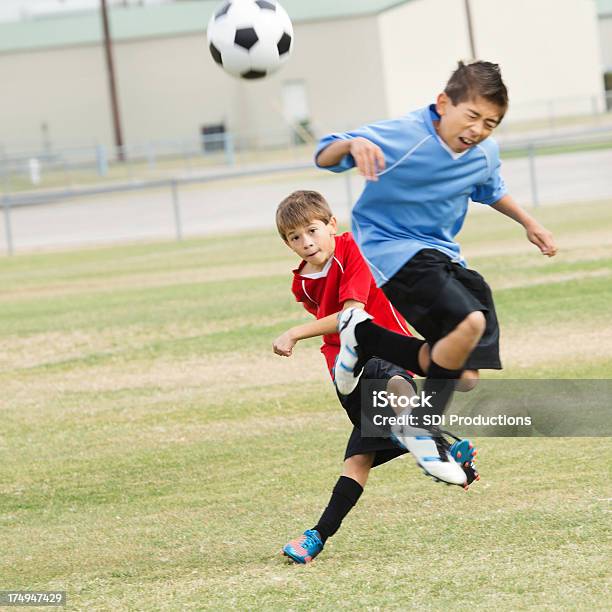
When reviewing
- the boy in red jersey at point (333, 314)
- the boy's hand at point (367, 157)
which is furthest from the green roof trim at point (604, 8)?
the boy's hand at point (367, 157)

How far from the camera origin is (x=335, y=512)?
206 inches

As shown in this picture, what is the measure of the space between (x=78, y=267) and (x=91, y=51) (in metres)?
38.5

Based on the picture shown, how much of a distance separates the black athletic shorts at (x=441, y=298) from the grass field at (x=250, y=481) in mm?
848

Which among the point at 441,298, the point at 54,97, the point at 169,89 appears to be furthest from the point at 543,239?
the point at 54,97

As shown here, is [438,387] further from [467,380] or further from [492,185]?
[492,185]

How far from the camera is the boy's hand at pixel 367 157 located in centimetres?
479

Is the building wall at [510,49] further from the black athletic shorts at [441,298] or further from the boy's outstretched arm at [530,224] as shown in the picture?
the black athletic shorts at [441,298]

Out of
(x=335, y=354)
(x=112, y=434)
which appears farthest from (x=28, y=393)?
(x=335, y=354)

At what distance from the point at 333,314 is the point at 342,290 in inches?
4.3

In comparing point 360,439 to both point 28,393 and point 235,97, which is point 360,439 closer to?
point 28,393

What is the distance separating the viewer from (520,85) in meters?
60.8

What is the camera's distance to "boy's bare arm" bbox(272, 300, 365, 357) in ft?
17.3

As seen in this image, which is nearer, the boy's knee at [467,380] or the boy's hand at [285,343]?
the boy's knee at [467,380]

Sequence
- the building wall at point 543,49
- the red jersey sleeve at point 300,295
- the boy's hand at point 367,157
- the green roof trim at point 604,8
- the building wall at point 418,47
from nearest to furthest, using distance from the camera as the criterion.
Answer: the boy's hand at point 367,157
the red jersey sleeve at point 300,295
the building wall at point 418,47
the building wall at point 543,49
the green roof trim at point 604,8
